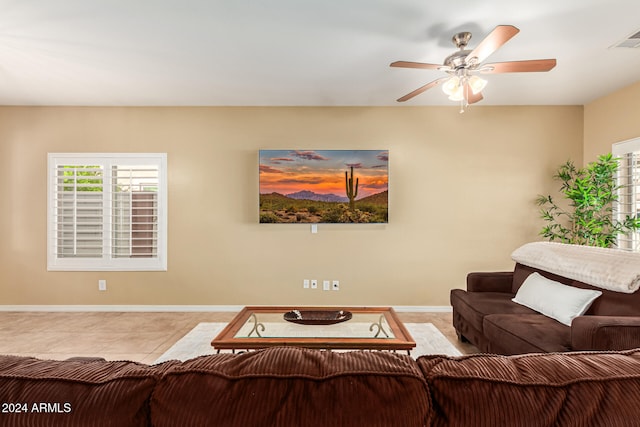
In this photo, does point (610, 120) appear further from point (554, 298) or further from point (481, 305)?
point (481, 305)

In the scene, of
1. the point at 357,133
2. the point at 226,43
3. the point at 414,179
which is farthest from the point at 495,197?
the point at 226,43

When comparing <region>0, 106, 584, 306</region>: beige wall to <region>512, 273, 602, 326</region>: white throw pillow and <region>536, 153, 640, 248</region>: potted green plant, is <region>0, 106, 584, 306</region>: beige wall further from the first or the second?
<region>512, 273, 602, 326</region>: white throw pillow

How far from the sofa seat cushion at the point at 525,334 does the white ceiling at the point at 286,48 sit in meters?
2.11

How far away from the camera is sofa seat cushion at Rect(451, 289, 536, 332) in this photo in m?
2.81

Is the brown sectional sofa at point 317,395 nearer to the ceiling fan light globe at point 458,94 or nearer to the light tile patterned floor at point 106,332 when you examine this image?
the ceiling fan light globe at point 458,94

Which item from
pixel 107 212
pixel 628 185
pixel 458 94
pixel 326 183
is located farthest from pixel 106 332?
pixel 628 185

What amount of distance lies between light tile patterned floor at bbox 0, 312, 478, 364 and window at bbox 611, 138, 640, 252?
213 cm

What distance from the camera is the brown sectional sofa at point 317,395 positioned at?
608mm

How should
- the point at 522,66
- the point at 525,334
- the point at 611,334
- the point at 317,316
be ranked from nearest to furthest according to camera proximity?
the point at 611,334 → the point at 525,334 → the point at 522,66 → the point at 317,316

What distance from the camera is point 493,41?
82.3 inches

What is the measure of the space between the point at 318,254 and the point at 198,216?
157 cm

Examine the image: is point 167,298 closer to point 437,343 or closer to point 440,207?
point 437,343

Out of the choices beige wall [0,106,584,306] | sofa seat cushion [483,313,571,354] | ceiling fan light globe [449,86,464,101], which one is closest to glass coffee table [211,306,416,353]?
sofa seat cushion [483,313,571,354]

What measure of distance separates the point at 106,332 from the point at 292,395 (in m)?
3.83
